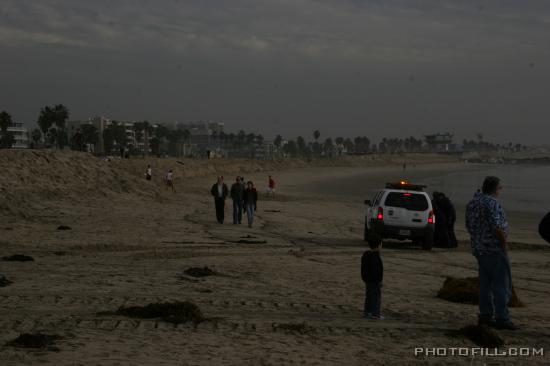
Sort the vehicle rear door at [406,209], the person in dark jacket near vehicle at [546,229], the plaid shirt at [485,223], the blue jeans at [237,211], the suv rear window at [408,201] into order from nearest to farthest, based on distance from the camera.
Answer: the person in dark jacket near vehicle at [546,229]
the plaid shirt at [485,223]
the vehicle rear door at [406,209]
the suv rear window at [408,201]
the blue jeans at [237,211]

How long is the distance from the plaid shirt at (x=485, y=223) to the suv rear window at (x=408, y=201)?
10589 mm

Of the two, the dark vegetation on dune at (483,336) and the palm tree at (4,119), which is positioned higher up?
the palm tree at (4,119)

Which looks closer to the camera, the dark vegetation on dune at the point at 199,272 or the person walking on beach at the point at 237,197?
the dark vegetation on dune at the point at 199,272

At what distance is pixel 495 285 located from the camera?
27.6 feet

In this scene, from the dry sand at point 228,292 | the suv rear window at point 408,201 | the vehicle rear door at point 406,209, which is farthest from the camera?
the suv rear window at point 408,201

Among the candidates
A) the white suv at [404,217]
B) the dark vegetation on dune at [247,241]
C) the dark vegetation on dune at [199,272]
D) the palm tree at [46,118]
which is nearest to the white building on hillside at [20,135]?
the palm tree at [46,118]

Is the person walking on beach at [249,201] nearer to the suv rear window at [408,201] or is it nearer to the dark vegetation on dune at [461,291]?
the suv rear window at [408,201]

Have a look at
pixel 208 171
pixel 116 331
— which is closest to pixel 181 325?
pixel 116 331

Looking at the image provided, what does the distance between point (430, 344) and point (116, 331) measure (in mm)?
3567

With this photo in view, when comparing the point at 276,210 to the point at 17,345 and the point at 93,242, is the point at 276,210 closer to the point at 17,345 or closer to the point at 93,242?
the point at 93,242

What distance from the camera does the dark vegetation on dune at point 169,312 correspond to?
27.5 feet

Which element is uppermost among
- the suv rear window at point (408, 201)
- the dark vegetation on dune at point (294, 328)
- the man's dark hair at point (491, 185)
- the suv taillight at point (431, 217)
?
the man's dark hair at point (491, 185)

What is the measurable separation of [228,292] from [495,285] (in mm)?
4197

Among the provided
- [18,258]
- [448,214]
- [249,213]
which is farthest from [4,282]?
[249,213]
